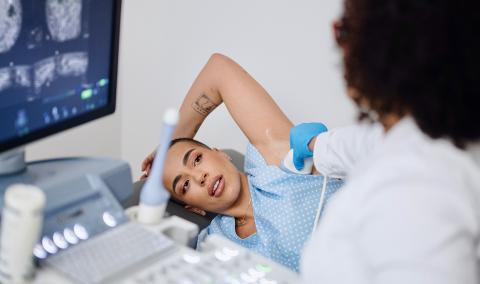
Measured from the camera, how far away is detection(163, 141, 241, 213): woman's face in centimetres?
157

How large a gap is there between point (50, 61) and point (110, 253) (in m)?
0.31

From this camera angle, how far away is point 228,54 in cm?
194

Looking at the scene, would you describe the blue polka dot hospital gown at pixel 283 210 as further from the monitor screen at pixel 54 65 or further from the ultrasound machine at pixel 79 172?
the monitor screen at pixel 54 65

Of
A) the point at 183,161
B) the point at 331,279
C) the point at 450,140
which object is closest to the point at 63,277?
the point at 331,279

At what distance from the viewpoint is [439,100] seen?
0.73 meters

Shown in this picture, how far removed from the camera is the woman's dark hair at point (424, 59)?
2.27 ft

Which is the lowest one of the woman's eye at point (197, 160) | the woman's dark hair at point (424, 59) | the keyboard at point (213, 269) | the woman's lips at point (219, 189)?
the woman's lips at point (219, 189)

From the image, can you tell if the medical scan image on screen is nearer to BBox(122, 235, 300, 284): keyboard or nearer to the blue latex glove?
BBox(122, 235, 300, 284): keyboard

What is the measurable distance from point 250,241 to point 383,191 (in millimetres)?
865

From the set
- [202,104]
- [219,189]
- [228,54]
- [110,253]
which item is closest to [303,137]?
[219,189]

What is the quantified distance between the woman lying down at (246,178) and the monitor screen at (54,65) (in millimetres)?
532

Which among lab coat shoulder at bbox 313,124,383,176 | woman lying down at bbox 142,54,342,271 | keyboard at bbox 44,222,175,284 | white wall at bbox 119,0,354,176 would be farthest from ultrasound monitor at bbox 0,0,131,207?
white wall at bbox 119,0,354,176

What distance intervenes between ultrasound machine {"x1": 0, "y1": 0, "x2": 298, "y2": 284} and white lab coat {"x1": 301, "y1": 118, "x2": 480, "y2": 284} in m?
0.22

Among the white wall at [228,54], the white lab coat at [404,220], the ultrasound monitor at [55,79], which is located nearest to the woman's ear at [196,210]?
the white wall at [228,54]
